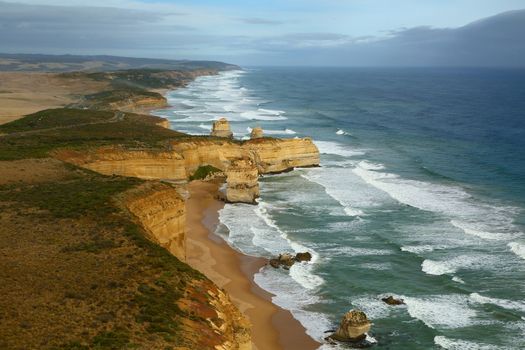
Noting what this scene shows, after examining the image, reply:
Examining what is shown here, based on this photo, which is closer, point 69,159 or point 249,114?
point 69,159

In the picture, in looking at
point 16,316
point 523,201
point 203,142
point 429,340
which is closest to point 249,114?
point 203,142

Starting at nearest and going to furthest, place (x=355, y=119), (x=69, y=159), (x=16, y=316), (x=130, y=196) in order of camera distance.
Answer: (x=16, y=316)
(x=130, y=196)
(x=69, y=159)
(x=355, y=119)

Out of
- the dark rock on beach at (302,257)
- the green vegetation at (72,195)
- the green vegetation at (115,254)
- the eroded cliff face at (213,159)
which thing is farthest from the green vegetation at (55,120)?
the dark rock on beach at (302,257)

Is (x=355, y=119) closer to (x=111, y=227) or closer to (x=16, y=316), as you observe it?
(x=111, y=227)

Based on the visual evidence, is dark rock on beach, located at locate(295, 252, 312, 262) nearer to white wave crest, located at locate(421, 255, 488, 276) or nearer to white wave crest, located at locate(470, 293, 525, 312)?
white wave crest, located at locate(421, 255, 488, 276)

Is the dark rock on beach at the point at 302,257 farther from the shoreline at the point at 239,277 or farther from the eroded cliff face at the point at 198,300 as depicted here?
the eroded cliff face at the point at 198,300

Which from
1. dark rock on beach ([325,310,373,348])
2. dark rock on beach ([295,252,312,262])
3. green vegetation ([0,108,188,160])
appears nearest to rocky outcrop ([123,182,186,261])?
dark rock on beach ([295,252,312,262])

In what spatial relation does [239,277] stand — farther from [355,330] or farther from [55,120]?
[55,120]
